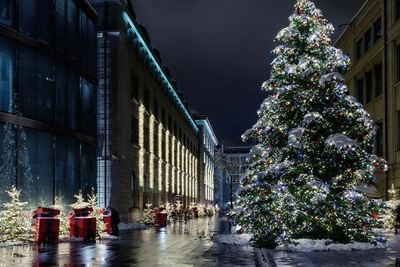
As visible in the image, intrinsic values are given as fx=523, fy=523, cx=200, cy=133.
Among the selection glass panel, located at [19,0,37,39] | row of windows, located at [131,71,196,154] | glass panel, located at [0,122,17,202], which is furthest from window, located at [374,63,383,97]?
glass panel, located at [0,122,17,202]

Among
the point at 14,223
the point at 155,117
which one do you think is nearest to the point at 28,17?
the point at 14,223

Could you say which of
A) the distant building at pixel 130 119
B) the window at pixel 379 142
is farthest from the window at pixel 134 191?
the window at pixel 379 142

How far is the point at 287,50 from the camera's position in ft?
59.7

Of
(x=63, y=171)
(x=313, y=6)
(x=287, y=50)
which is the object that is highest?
(x=313, y=6)

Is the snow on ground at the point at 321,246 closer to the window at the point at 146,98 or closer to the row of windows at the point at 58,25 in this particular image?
the row of windows at the point at 58,25

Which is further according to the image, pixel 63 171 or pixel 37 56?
pixel 63 171

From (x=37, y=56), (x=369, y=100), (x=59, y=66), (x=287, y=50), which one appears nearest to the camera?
(x=287, y=50)

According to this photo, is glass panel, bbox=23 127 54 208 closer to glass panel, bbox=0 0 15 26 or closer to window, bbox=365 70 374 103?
glass panel, bbox=0 0 15 26

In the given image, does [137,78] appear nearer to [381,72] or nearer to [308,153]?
[381,72]

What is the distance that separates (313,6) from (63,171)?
1411 cm

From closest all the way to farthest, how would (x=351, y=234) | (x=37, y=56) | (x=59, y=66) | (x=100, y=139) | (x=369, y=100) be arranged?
(x=351, y=234), (x=37, y=56), (x=59, y=66), (x=100, y=139), (x=369, y=100)

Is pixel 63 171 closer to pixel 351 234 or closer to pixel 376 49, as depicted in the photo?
pixel 351 234

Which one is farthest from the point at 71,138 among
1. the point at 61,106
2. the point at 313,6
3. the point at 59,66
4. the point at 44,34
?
the point at 313,6

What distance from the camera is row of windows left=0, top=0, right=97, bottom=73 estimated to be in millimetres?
21938
